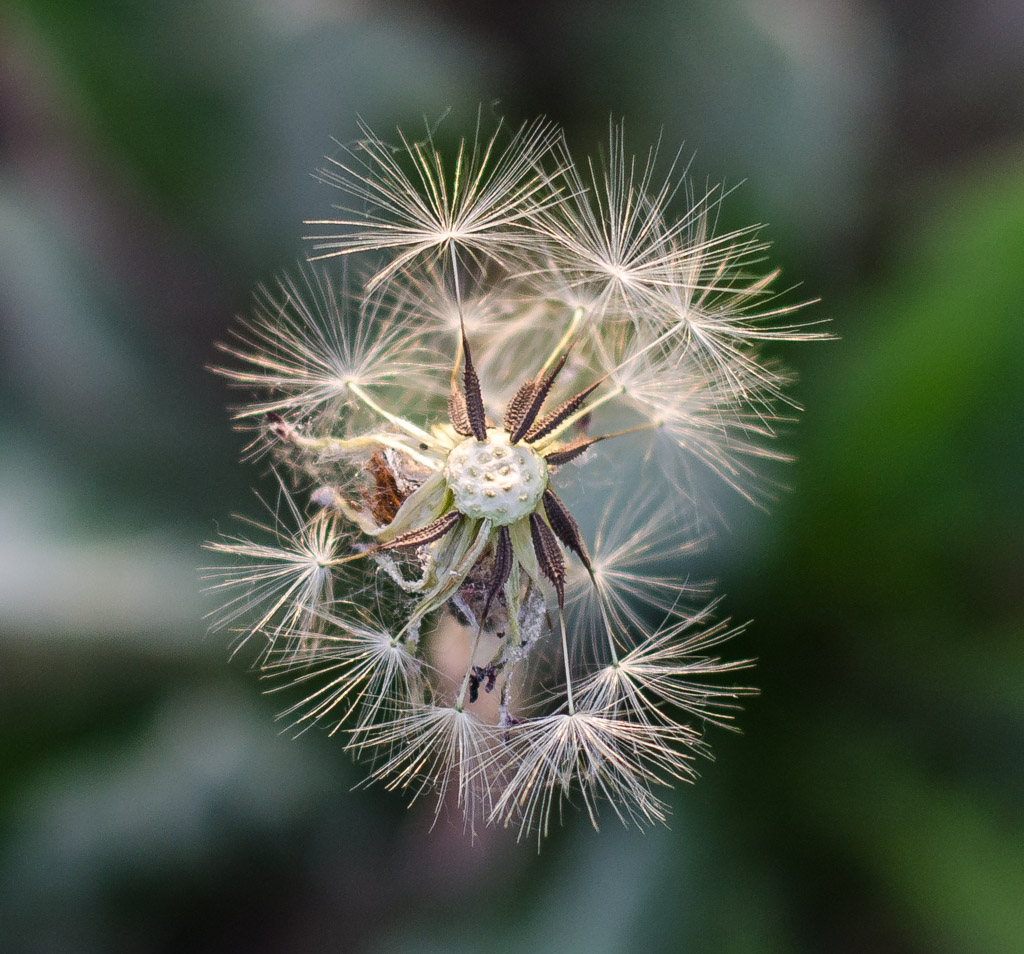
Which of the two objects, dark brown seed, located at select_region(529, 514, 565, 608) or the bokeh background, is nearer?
dark brown seed, located at select_region(529, 514, 565, 608)

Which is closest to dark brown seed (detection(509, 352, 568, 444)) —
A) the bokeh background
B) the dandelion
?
the dandelion

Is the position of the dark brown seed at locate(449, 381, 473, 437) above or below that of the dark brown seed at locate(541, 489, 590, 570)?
above

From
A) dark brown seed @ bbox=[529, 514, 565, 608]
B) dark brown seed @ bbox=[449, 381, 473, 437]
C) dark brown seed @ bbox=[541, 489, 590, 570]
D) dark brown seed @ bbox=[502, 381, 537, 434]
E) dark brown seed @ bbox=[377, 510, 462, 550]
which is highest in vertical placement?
dark brown seed @ bbox=[502, 381, 537, 434]

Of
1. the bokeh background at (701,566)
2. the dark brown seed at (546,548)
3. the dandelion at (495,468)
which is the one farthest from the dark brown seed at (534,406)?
the bokeh background at (701,566)

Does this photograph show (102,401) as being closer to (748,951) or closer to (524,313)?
(524,313)

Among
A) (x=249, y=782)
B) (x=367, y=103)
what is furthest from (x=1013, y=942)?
(x=367, y=103)

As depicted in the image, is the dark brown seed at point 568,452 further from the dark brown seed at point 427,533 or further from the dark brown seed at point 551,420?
the dark brown seed at point 427,533

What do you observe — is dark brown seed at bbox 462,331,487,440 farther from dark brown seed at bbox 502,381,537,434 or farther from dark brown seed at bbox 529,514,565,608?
dark brown seed at bbox 529,514,565,608
